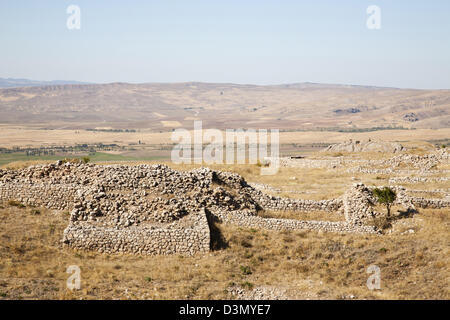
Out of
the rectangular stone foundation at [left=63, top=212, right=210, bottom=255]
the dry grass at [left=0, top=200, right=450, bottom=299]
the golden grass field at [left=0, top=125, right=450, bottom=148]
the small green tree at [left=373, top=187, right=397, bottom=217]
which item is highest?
the small green tree at [left=373, top=187, right=397, bottom=217]

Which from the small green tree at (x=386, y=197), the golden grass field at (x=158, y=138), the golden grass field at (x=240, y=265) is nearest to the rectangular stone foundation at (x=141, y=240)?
the golden grass field at (x=240, y=265)

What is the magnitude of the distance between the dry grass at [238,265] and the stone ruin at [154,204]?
61cm

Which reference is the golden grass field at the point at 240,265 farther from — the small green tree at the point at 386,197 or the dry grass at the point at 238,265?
the small green tree at the point at 386,197

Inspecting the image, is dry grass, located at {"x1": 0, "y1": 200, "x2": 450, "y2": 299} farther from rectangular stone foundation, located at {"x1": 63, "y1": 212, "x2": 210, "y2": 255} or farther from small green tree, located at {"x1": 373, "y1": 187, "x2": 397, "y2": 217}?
small green tree, located at {"x1": 373, "y1": 187, "x2": 397, "y2": 217}

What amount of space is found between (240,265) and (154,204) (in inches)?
188

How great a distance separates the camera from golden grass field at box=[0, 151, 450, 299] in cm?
1352

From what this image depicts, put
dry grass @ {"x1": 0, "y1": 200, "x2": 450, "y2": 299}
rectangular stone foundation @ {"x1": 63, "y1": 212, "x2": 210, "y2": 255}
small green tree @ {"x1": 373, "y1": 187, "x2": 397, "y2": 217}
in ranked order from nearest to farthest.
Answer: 1. dry grass @ {"x1": 0, "y1": 200, "x2": 450, "y2": 299}
2. rectangular stone foundation @ {"x1": 63, "y1": 212, "x2": 210, "y2": 255}
3. small green tree @ {"x1": 373, "y1": 187, "x2": 397, "y2": 217}

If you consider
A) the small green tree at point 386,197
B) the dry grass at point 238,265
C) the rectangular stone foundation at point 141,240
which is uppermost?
the small green tree at point 386,197

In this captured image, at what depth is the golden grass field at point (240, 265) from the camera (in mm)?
13523

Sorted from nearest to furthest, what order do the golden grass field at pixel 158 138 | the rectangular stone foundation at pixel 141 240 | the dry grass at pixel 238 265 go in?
the dry grass at pixel 238 265, the rectangular stone foundation at pixel 141 240, the golden grass field at pixel 158 138

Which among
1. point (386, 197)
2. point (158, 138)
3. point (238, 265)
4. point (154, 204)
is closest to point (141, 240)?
point (154, 204)

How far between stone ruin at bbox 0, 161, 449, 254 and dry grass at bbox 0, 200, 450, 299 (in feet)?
2.00

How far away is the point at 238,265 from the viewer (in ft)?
52.4

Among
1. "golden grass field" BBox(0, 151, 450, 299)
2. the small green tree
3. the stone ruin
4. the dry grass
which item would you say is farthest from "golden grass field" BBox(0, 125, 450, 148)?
the dry grass
